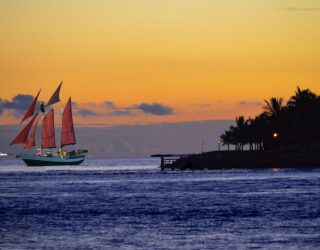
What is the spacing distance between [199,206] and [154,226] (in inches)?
713

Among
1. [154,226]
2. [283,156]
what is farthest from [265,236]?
[283,156]

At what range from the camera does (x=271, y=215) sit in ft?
205

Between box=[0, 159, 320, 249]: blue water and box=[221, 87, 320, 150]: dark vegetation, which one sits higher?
box=[221, 87, 320, 150]: dark vegetation

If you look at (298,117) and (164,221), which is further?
(298,117)

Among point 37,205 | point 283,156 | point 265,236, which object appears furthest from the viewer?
point 283,156

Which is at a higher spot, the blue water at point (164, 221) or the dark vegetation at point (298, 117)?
the dark vegetation at point (298, 117)

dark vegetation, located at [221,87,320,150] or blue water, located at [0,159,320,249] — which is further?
dark vegetation, located at [221,87,320,150]

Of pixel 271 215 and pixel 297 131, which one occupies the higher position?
pixel 297 131

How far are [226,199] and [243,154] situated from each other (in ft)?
362

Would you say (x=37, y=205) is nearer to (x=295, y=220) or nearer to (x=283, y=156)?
(x=295, y=220)

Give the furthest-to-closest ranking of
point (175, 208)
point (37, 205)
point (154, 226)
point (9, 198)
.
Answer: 1. point (9, 198)
2. point (37, 205)
3. point (175, 208)
4. point (154, 226)

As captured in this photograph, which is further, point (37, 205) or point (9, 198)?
point (9, 198)

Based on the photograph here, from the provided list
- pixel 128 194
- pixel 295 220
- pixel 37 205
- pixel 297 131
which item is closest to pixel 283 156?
pixel 297 131

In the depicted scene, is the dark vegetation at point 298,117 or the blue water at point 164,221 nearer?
the blue water at point 164,221
